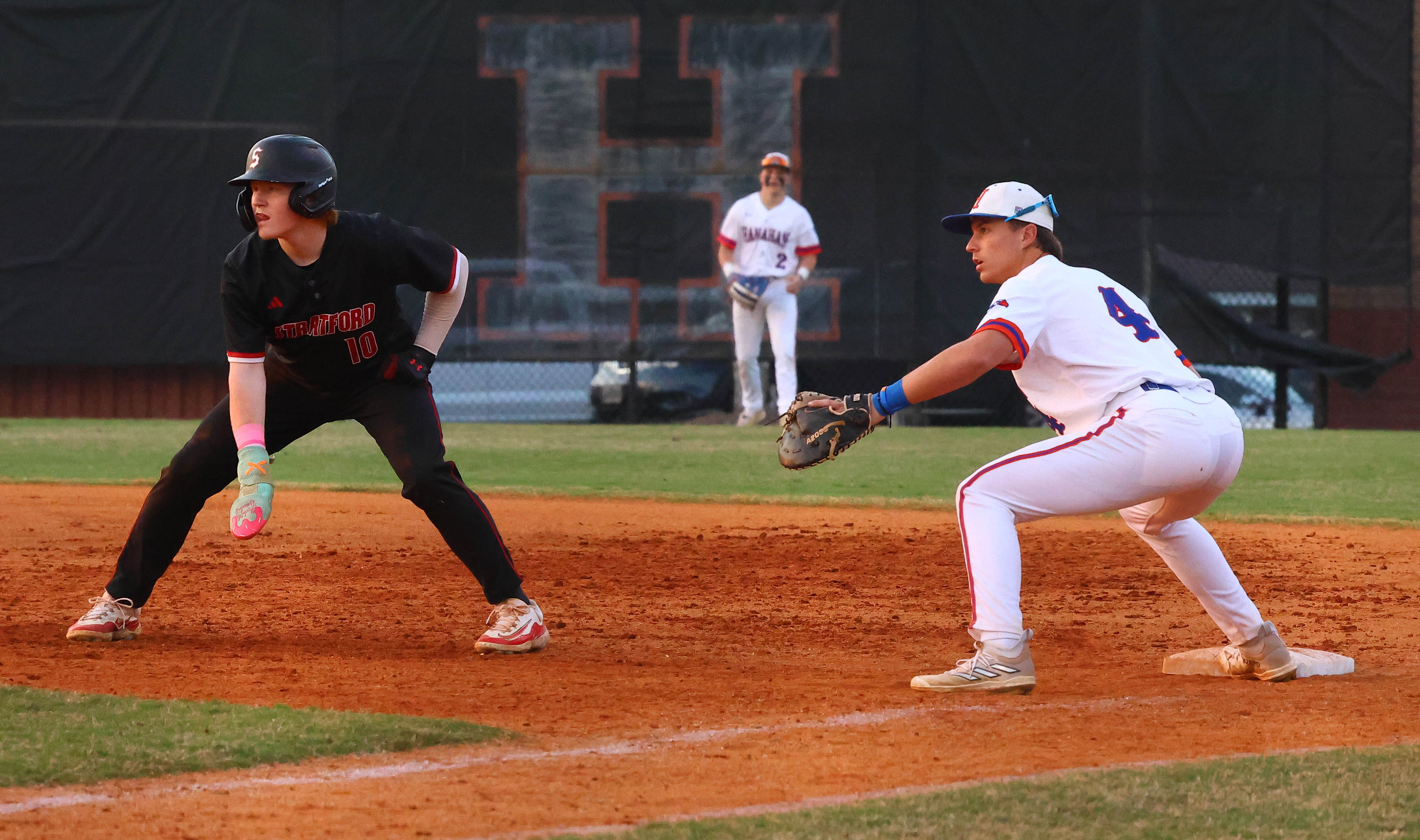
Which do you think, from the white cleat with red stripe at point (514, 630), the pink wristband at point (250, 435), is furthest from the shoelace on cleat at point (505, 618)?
the pink wristband at point (250, 435)

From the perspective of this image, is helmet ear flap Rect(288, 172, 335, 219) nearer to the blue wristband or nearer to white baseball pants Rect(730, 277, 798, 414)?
the blue wristband

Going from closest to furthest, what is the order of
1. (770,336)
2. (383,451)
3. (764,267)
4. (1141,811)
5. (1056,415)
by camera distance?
(1141,811) → (1056,415) → (383,451) → (764,267) → (770,336)

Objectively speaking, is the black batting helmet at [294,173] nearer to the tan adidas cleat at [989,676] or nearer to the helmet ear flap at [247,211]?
the helmet ear flap at [247,211]

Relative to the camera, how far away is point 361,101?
13.7 m

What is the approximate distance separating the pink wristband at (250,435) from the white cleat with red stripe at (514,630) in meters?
0.84

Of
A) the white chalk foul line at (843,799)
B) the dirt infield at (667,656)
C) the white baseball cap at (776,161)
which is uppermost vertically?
the white baseball cap at (776,161)

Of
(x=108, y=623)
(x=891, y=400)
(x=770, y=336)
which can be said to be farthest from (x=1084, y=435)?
(x=770, y=336)

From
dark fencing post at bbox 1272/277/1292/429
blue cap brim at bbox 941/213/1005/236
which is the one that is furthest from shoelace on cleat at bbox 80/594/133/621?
dark fencing post at bbox 1272/277/1292/429

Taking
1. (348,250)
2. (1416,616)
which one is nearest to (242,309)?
(348,250)

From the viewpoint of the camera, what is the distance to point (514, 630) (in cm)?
443

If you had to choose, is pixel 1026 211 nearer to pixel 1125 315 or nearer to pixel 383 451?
pixel 1125 315

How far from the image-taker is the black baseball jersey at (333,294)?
14.1 feet

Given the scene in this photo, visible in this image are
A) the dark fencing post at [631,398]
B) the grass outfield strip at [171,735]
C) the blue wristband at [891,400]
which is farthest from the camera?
the dark fencing post at [631,398]

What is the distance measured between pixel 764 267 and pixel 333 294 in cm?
823
